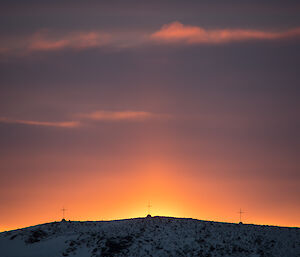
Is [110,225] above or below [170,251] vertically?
above

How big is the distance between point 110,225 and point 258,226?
24.3 m

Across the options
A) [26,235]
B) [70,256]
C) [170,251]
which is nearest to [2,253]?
[26,235]

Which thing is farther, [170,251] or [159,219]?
[159,219]

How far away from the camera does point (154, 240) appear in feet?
254

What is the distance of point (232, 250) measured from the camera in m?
76.1

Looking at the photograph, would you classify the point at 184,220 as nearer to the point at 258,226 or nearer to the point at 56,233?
the point at 258,226

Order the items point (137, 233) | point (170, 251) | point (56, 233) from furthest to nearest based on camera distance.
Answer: point (56, 233) → point (137, 233) → point (170, 251)

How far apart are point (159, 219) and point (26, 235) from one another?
71.1ft

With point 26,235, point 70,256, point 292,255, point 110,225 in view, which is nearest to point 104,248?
point 70,256

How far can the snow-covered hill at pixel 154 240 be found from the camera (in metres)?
75.4

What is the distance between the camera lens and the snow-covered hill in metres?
75.4

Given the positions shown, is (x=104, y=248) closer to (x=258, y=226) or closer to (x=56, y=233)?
(x=56, y=233)

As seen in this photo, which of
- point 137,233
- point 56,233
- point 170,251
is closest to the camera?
point 170,251

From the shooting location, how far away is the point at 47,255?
76250 millimetres
